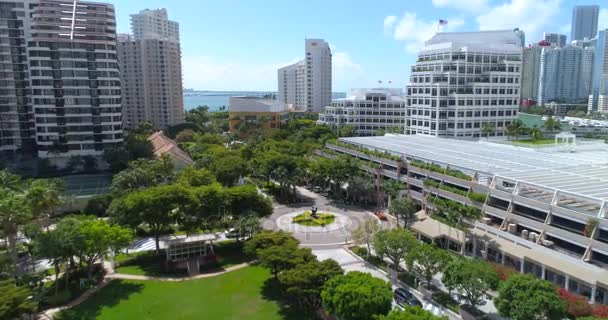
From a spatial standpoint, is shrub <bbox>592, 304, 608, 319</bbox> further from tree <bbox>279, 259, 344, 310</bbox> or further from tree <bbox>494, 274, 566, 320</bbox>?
tree <bbox>279, 259, 344, 310</bbox>

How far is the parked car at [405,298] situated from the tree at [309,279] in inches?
266

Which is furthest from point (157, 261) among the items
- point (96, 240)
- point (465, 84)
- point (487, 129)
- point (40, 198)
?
point (465, 84)

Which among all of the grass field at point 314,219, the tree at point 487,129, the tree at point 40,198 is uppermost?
the tree at point 487,129

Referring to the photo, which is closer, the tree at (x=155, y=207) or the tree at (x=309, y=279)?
the tree at (x=309, y=279)

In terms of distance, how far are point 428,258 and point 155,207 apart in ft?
99.1

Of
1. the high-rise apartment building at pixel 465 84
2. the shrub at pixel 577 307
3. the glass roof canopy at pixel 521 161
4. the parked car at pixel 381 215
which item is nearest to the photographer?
the shrub at pixel 577 307

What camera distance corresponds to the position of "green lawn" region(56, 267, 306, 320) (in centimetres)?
3662

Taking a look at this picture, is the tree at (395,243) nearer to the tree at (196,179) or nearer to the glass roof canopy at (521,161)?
the glass roof canopy at (521,161)

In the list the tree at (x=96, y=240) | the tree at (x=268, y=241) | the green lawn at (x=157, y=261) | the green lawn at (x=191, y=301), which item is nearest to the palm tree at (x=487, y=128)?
the green lawn at (x=157, y=261)

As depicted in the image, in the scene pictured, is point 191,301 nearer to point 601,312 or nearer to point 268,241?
point 268,241

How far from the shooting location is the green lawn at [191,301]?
36625 mm

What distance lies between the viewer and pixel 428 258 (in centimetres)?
3738

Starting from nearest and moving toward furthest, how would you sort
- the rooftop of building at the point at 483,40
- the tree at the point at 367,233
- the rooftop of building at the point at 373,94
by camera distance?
the tree at the point at 367,233, the rooftop of building at the point at 483,40, the rooftop of building at the point at 373,94

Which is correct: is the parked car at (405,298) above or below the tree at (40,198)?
below
